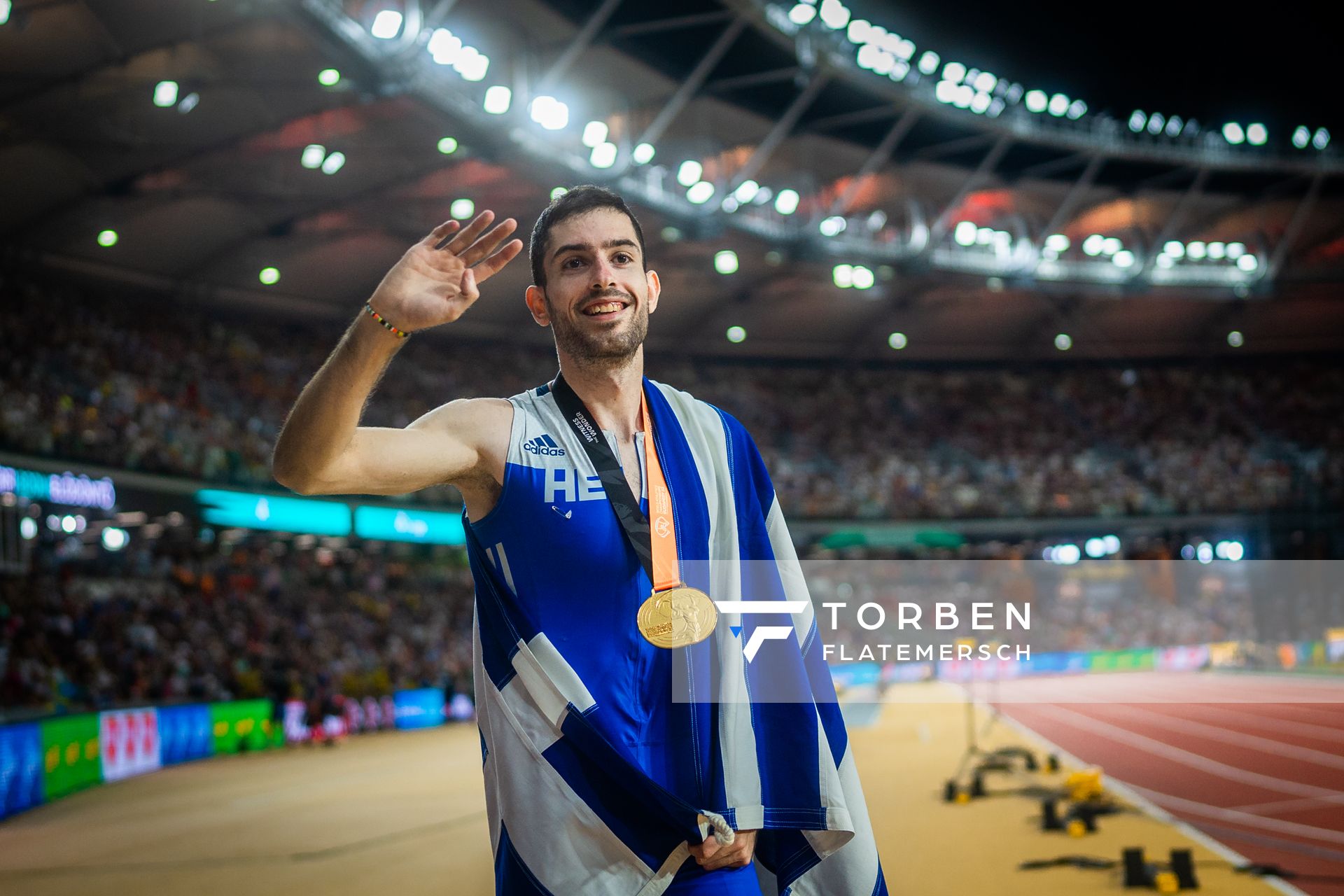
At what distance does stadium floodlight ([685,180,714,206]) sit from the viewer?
86.8ft

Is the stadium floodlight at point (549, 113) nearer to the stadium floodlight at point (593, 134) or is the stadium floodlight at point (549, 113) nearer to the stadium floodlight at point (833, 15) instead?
the stadium floodlight at point (593, 134)

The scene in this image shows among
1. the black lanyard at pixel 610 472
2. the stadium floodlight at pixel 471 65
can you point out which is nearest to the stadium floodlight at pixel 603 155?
the stadium floodlight at pixel 471 65

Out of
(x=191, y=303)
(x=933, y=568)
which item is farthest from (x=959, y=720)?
(x=191, y=303)

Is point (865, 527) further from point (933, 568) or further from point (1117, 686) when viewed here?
point (933, 568)

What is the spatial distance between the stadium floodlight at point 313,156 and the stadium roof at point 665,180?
2.6 inches

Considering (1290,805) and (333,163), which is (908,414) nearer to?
(333,163)

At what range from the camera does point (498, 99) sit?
21.0m

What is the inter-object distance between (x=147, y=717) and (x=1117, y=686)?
23278 mm

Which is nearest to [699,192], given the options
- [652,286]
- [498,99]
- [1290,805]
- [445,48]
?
[498,99]

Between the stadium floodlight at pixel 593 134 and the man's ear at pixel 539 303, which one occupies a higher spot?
the stadium floodlight at pixel 593 134

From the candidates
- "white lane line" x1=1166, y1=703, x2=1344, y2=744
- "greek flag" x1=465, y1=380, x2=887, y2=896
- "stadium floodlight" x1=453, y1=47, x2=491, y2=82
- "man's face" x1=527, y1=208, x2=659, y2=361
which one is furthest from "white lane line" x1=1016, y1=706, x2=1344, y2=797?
"stadium floodlight" x1=453, y1=47, x2=491, y2=82

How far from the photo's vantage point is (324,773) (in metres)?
15.4

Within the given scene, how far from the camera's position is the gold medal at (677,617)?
226 centimetres

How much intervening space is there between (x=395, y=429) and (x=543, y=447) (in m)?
0.40
